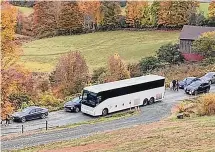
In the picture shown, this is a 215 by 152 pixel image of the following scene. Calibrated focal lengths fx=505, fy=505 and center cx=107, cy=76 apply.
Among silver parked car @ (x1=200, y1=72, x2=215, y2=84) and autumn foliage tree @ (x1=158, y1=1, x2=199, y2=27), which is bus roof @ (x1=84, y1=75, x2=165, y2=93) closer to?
silver parked car @ (x1=200, y1=72, x2=215, y2=84)

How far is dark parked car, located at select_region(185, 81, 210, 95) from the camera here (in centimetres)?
4697

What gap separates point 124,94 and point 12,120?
32.0 feet

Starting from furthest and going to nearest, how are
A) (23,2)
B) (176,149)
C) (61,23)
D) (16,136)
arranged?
(23,2)
(61,23)
(16,136)
(176,149)

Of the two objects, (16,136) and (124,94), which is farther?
(124,94)

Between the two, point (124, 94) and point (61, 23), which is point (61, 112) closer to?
point (124, 94)

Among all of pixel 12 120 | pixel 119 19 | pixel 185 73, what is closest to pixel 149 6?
pixel 119 19

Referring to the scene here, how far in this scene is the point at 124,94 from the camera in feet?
141

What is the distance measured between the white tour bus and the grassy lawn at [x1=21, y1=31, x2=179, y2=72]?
Result: 30343mm

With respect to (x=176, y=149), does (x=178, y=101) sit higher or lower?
lower

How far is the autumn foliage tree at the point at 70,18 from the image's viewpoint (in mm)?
103250

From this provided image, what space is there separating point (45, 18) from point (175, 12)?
26.8 meters

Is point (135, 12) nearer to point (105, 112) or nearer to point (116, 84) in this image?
point (116, 84)

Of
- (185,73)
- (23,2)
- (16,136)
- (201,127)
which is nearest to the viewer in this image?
(201,127)

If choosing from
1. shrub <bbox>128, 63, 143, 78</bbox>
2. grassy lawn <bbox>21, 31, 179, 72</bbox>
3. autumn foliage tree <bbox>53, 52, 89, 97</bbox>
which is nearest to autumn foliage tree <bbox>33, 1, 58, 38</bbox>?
grassy lawn <bbox>21, 31, 179, 72</bbox>
